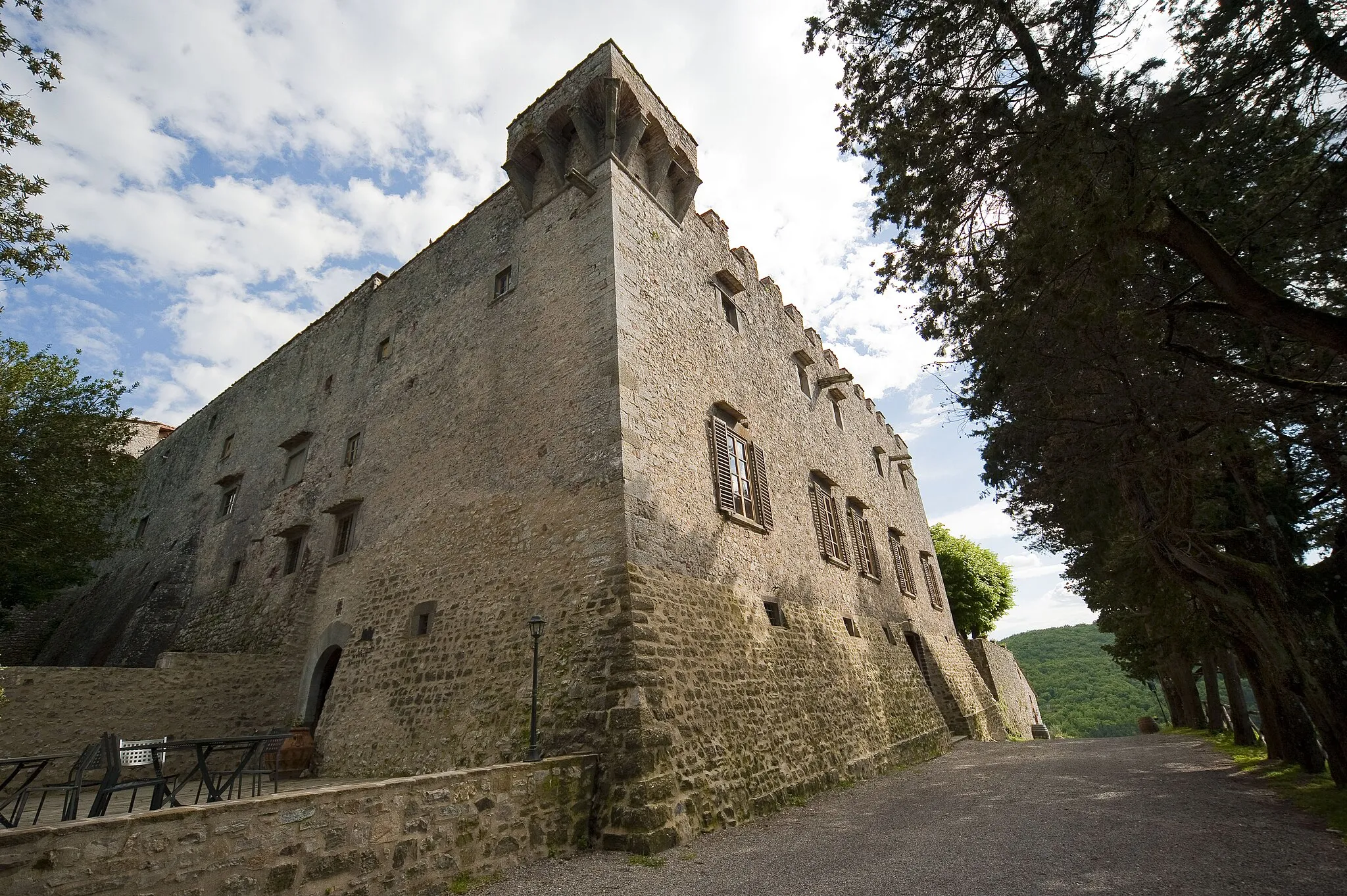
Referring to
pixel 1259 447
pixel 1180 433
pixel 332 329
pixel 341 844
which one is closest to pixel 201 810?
pixel 341 844

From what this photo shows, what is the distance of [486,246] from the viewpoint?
43.0 feet

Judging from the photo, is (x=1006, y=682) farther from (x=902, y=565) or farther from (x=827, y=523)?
(x=827, y=523)

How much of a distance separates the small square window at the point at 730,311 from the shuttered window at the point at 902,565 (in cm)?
925

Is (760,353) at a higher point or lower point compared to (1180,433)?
higher

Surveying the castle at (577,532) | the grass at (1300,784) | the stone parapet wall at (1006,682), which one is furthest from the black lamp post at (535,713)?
the stone parapet wall at (1006,682)

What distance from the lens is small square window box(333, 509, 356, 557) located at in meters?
12.5

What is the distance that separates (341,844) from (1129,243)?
7649 millimetres

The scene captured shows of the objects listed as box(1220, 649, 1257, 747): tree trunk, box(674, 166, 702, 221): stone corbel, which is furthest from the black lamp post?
box(1220, 649, 1257, 747): tree trunk


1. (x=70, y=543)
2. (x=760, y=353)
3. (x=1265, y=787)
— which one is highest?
(x=760, y=353)

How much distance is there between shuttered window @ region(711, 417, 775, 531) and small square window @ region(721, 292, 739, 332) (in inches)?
126

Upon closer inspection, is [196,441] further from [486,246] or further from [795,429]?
[795,429]

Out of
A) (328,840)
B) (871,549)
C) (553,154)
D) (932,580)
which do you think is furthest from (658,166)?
(932,580)

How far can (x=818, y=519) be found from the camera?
1391 cm

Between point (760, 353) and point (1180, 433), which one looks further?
point (760, 353)
